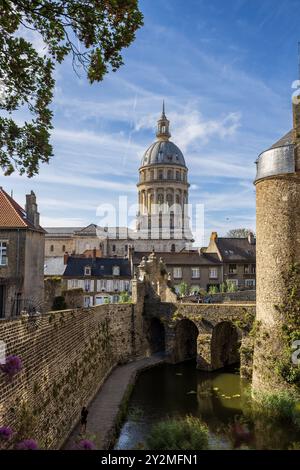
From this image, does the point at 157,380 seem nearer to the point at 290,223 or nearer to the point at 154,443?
the point at 290,223

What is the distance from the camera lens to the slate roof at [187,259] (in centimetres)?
4847

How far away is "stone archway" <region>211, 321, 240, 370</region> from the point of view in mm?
25456

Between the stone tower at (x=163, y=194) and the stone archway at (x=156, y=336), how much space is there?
148 ft

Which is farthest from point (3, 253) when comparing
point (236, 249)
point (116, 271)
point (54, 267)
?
point (236, 249)

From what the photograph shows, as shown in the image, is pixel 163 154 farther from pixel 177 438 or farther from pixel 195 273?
pixel 177 438

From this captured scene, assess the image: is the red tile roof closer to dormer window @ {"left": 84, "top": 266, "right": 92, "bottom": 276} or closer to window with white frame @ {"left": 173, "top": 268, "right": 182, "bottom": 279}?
dormer window @ {"left": 84, "top": 266, "right": 92, "bottom": 276}

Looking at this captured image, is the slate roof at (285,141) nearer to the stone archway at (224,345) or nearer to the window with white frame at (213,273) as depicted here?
the stone archway at (224,345)

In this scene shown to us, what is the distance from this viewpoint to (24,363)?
10.3 metres

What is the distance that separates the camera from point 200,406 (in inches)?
727

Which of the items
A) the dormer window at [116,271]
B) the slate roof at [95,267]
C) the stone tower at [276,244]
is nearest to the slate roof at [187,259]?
the slate roof at [95,267]

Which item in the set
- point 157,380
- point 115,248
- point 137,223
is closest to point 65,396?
point 157,380

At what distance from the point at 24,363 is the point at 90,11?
778 centimetres

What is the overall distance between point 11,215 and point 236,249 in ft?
108

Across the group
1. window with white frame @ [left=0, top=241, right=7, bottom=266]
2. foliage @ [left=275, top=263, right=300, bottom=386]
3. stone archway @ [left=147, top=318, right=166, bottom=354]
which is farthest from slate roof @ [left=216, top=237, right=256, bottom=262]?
foliage @ [left=275, top=263, right=300, bottom=386]
